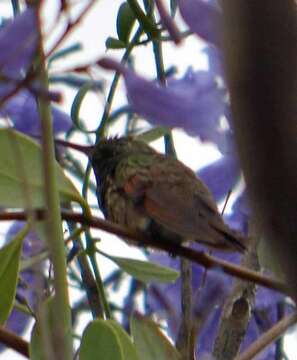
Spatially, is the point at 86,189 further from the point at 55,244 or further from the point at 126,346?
the point at 55,244

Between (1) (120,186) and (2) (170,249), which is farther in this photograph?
(1) (120,186)

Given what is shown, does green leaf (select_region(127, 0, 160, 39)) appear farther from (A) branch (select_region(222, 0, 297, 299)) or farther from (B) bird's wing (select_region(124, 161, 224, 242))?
(A) branch (select_region(222, 0, 297, 299))

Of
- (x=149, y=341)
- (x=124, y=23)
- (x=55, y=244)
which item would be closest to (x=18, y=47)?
(x=55, y=244)

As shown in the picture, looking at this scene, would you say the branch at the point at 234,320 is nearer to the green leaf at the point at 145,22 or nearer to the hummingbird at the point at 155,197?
the hummingbird at the point at 155,197

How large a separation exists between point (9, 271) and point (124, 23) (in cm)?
32

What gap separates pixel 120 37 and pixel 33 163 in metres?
0.25

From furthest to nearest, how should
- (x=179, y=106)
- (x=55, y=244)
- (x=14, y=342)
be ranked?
(x=179, y=106), (x=14, y=342), (x=55, y=244)

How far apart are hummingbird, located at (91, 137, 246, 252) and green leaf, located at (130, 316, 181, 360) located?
11 centimetres

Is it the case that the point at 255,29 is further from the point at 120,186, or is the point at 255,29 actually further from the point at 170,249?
the point at 120,186

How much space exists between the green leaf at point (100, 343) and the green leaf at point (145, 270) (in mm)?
252

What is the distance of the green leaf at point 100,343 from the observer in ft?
1.83

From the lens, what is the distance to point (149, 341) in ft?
2.11

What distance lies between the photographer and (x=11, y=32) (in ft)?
1.76

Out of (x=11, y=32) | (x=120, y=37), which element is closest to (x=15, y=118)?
(x=120, y=37)
